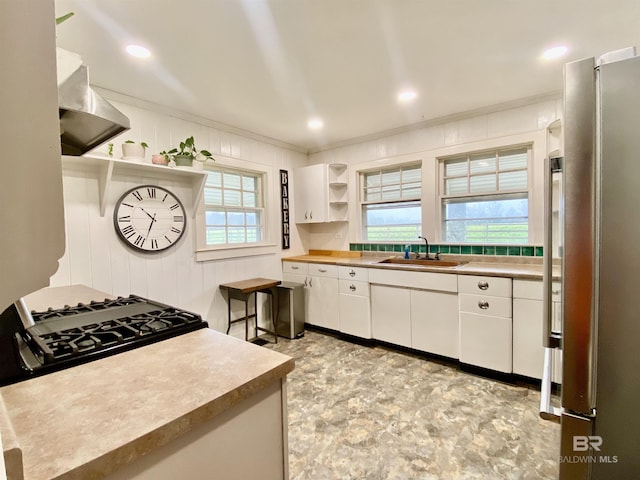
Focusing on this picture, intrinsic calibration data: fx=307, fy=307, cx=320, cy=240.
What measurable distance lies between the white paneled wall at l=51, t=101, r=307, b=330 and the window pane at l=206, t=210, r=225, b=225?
27 centimetres

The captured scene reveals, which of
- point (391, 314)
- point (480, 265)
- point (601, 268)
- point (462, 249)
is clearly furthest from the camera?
point (462, 249)

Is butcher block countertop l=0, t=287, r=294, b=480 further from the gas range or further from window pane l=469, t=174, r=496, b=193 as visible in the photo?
window pane l=469, t=174, r=496, b=193

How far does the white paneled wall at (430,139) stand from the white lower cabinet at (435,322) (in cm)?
133

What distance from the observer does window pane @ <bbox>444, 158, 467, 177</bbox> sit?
327 centimetres

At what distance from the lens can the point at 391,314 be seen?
10.1ft

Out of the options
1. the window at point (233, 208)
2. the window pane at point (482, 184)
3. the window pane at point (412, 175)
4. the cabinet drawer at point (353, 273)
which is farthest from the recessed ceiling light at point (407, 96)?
the window at point (233, 208)

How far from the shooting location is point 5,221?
1.04 ft

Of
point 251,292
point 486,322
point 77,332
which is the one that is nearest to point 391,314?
point 486,322

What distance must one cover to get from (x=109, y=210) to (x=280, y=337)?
2.18m

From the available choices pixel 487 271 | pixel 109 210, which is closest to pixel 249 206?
pixel 109 210

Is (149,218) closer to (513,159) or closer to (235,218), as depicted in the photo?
(235,218)

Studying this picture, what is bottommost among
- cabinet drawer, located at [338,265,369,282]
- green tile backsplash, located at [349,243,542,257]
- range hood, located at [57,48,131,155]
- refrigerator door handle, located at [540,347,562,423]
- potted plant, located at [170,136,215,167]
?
refrigerator door handle, located at [540,347,562,423]

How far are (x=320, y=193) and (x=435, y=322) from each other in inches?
80.9

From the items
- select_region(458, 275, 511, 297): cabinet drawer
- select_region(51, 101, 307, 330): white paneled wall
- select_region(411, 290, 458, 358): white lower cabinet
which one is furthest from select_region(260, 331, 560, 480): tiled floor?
select_region(51, 101, 307, 330): white paneled wall
